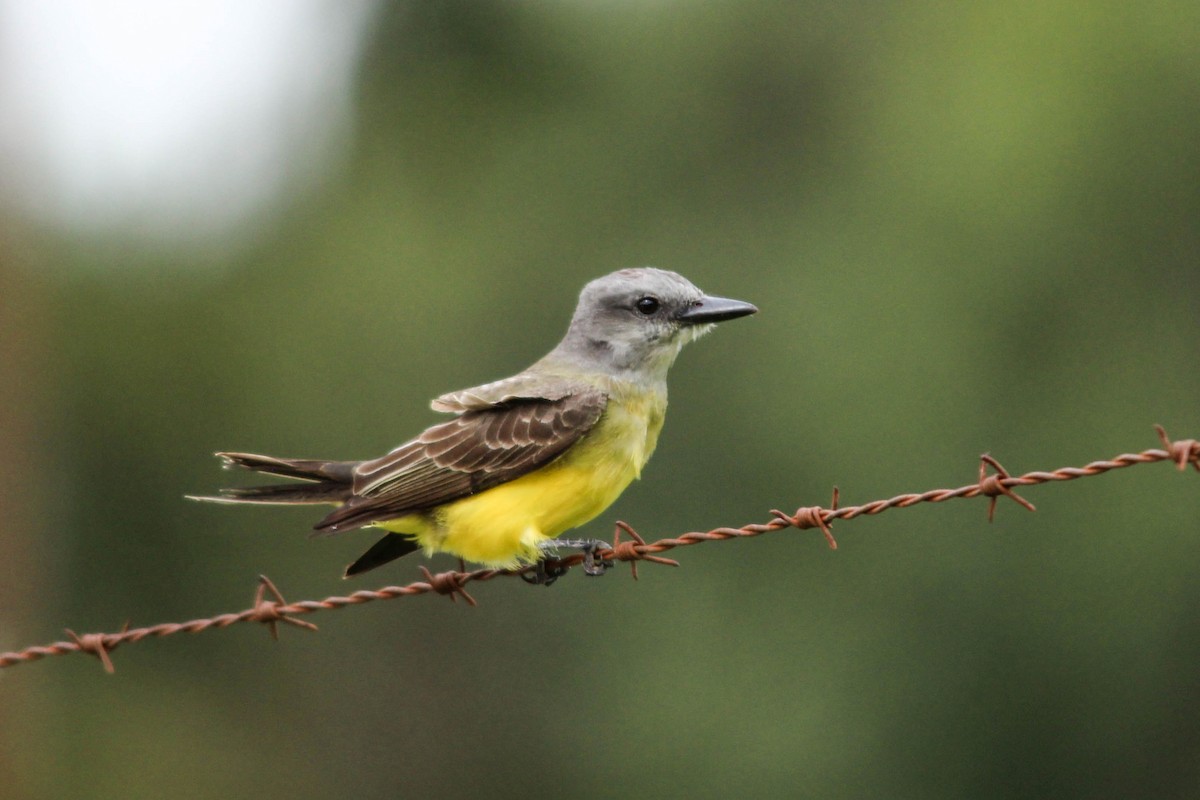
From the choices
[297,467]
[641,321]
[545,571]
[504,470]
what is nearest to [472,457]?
[504,470]

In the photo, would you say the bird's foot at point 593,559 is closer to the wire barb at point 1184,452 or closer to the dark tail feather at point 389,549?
the dark tail feather at point 389,549

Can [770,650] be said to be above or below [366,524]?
below

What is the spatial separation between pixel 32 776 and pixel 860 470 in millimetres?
12337

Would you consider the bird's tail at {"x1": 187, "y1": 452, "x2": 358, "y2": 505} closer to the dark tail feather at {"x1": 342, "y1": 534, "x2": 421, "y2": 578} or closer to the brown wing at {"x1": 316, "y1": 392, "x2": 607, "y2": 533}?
the brown wing at {"x1": 316, "y1": 392, "x2": 607, "y2": 533}

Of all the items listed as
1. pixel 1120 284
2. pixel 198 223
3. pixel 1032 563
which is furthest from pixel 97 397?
pixel 1120 284

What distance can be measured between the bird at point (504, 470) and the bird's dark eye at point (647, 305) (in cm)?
21

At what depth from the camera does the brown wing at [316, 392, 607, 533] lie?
610 cm

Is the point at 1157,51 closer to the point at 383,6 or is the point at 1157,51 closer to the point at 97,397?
the point at 383,6

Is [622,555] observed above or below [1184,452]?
below

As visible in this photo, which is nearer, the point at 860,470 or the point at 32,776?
the point at 32,776

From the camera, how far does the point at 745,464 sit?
920 inches

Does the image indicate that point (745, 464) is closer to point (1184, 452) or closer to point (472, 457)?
point (472, 457)

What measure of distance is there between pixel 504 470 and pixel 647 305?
116 cm

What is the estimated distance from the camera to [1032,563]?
22.9 metres
